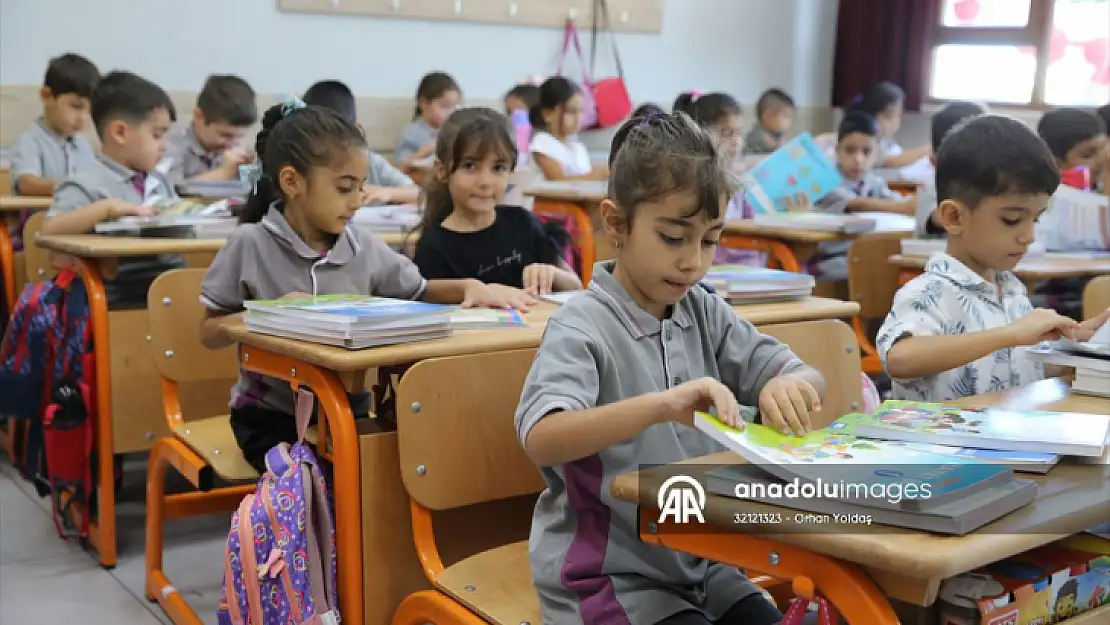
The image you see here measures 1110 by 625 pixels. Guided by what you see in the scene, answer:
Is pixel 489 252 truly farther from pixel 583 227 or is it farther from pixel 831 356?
pixel 583 227

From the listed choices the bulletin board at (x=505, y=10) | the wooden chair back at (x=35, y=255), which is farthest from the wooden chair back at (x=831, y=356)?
the bulletin board at (x=505, y=10)

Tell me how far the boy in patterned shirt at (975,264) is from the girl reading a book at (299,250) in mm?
687

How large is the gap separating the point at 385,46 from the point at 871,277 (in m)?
3.52

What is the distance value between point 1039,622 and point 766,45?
700cm

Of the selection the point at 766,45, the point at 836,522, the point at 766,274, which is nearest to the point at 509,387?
the point at 766,274

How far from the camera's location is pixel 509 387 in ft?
5.65

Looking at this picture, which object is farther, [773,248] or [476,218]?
[773,248]

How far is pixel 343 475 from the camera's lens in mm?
1662

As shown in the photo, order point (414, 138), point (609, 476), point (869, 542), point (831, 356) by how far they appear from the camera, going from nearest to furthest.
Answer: point (869, 542), point (609, 476), point (831, 356), point (414, 138)

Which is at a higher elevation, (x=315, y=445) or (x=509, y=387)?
(x=509, y=387)

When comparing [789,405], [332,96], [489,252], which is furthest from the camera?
[332,96]

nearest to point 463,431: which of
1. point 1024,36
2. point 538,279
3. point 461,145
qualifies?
point 538,279

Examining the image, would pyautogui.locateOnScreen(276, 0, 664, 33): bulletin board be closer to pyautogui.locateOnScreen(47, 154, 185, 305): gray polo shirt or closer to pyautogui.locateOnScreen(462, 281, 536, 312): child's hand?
pyautogui.locateOnScreen(47, 154, 185, 305): gray polo shirt

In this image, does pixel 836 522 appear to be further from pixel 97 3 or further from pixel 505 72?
pixel 505 72
